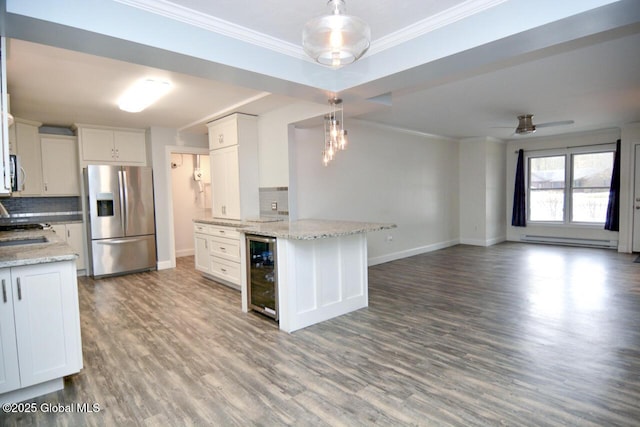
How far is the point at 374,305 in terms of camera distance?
3.80 m

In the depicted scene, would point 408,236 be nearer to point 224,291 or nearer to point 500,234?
point 500,234

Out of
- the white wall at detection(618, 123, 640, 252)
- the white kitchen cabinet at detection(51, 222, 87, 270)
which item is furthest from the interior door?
the white kitchen cabinet at detection(51, 222, 87, 270)

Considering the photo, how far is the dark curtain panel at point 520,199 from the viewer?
802cm

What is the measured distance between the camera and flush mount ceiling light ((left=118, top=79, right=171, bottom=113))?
11.2 feet

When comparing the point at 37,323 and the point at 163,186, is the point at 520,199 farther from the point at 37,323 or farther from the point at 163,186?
the point at 37,323

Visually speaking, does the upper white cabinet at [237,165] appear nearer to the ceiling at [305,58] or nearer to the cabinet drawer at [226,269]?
the ceiling at [305,58]

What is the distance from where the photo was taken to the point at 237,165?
187 inches

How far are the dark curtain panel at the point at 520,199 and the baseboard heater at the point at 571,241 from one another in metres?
0.35

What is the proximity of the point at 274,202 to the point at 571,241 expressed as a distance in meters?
6.78

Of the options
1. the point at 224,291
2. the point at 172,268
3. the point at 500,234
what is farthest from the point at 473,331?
the point at 500,234

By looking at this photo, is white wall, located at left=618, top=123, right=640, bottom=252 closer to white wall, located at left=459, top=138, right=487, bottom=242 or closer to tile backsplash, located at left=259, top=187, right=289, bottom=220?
white wall, located at left=459, top=138, right=487, bottom=242

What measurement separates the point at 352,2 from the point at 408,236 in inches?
194

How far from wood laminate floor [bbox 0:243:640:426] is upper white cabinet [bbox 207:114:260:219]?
4.04ft

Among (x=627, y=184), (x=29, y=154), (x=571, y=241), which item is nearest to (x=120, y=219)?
(x=29, y=154)
